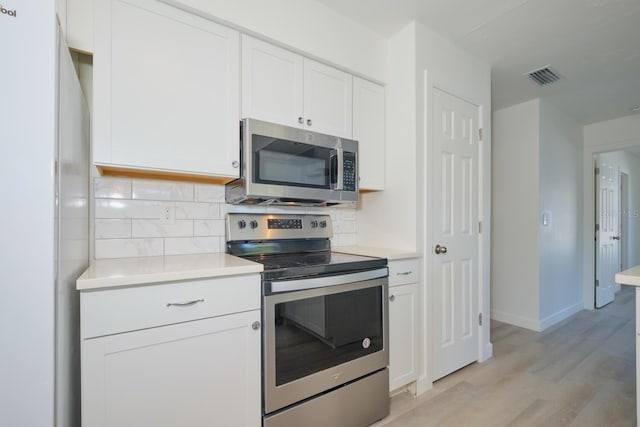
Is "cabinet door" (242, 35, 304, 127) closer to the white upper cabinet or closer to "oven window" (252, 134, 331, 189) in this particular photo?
the white upper cabinet

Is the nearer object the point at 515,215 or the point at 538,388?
the point at 538,388

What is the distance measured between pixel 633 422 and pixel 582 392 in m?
0.32

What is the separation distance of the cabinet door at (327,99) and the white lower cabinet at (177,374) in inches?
46.1

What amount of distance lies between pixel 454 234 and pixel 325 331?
1.31 m

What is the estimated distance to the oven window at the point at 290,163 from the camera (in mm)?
1594

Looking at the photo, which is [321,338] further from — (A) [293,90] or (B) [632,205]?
(B) [632,205]

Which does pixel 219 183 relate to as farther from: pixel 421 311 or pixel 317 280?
pixel 421 311

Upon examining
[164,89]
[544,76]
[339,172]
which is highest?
[544,76]

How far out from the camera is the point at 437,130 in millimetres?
2143

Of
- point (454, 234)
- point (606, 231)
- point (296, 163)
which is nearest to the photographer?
point (296, 163)

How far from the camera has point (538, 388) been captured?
6.75 feet

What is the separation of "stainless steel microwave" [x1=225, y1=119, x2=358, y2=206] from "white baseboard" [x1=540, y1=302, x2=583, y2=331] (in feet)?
9.36

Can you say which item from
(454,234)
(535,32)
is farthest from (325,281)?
(535,32)

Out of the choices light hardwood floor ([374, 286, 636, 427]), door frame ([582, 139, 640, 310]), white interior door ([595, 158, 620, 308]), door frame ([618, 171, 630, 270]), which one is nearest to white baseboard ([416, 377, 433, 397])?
light hardwood floor ([374, 286, 636, 427])
